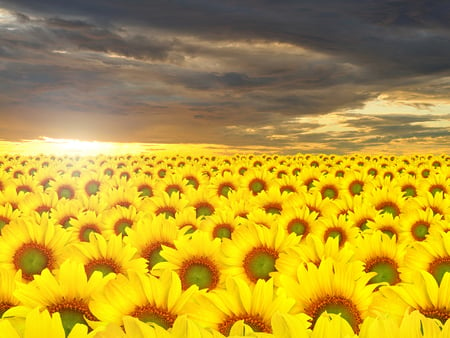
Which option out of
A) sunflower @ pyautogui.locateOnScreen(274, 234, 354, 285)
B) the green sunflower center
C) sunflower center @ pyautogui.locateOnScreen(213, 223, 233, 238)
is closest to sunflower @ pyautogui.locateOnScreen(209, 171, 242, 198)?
the green sunflower center

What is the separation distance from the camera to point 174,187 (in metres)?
12.5

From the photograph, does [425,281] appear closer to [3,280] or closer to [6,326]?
[6,326]

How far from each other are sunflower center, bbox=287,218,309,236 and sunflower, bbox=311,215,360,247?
0.73ft

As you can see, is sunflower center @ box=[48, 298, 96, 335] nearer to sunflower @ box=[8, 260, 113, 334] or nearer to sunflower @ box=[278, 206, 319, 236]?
sunflower @ box=[8, 260, 113, 334]

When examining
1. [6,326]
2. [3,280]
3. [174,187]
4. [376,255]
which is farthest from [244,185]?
[6,326]

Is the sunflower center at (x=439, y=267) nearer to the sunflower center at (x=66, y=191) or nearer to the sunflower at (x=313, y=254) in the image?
the sunflower at (x=313, y=254)

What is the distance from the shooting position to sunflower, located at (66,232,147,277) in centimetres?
526

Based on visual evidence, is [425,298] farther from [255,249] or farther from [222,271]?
[255,249]

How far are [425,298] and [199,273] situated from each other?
2050mm

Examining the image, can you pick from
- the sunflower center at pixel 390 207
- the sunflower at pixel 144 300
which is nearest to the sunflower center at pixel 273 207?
the sunflower center at pixel 390 207

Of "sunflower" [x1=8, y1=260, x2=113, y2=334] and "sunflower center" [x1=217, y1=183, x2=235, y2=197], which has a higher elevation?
"sunflower" [x1=8, y1=260, x2=113, y2=334]

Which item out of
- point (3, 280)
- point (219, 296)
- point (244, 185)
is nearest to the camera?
point (219, 296)

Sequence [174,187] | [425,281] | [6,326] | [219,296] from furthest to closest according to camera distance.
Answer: [174,187] → [425,281] → [219,296] → [6,326]

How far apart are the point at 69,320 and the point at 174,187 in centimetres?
853
